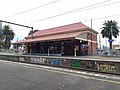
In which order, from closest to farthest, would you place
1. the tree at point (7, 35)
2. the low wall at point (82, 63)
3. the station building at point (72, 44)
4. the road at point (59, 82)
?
the road at point (59, 82) < the low wall at point (82, 63) < the station building at point (72, 44) < the tree at point (7, 35)

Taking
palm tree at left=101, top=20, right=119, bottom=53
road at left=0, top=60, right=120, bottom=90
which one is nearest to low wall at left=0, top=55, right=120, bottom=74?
road at left=0, top=60, right=120, bottom=90

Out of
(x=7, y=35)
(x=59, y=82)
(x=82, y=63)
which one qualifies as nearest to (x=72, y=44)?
(x=82, y=63)

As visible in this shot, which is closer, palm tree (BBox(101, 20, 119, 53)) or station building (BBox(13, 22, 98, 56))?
station building (BBox(13, 22, 98, 56))

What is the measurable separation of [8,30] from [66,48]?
2191 inches

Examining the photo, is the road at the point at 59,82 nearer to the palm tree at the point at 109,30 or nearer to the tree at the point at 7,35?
the palm tree at the point at 109,30

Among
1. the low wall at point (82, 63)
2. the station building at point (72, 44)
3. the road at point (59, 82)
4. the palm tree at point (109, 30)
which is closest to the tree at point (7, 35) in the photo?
the station building at point (72, 44)

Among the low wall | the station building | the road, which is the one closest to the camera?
the road

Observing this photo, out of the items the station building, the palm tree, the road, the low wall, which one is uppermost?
the palm tree

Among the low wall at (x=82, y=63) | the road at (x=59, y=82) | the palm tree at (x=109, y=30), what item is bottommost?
the road at (x=59, y=82)

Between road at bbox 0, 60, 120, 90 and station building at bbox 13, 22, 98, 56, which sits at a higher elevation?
station building at bbox 13, 22, 98, 56

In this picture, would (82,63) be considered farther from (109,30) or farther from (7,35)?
(7,35)

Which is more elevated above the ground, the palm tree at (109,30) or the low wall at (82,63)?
the palm tree at (109,30)

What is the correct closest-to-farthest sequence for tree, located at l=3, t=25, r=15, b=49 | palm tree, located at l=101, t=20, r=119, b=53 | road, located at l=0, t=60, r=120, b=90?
road, located at l=0, t=60, r=120, b=90 < palm tree, located at l=101, t=20, r=119, b=53 < tree, located at l=3, t=25, r=15, b=49

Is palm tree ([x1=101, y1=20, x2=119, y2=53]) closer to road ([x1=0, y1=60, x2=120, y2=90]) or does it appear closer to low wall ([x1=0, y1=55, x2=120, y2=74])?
low wall ([x1=0, y1=55, x2=120, y2=74])
